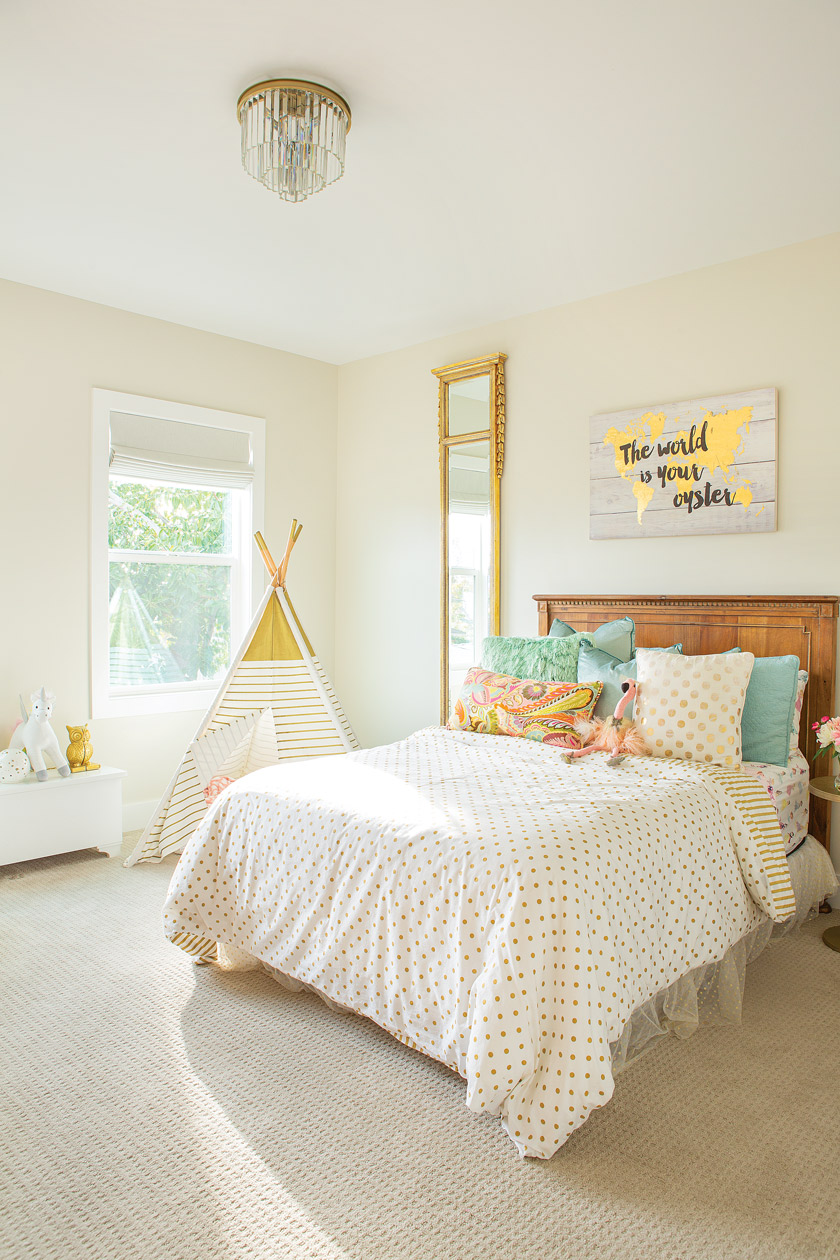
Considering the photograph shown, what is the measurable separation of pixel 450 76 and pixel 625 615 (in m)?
2.19

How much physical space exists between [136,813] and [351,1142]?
8.80 ft

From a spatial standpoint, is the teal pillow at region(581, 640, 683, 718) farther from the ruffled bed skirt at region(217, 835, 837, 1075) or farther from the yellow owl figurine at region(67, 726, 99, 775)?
the yellow owl figurine at region(67, 726, 99, 775)

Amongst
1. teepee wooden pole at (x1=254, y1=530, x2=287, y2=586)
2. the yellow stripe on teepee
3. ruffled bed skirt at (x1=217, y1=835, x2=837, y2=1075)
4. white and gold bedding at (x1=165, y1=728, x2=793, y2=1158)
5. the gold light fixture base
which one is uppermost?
the gold light fixture base

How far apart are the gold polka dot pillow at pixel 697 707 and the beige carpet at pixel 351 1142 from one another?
74 centimetres

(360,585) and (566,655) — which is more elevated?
(360,585)

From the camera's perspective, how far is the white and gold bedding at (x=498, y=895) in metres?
1.75

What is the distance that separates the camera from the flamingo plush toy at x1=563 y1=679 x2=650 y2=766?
9.21ft

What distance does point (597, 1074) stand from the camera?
171 cm

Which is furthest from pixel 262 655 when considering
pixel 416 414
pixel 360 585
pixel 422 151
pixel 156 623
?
pixel 422 151

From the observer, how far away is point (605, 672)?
332 centimetres

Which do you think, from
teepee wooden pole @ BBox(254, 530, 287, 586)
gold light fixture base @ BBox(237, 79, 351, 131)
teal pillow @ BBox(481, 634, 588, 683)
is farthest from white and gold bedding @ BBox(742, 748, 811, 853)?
gold light fixture base @ BBox(237, 79, 351, 131)

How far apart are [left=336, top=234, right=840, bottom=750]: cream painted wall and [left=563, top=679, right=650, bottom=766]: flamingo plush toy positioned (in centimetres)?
84

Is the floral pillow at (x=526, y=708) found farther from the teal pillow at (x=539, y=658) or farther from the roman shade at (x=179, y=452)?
the roman shade at (x=179, y=452)

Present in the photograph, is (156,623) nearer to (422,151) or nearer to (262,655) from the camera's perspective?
(262,655)
